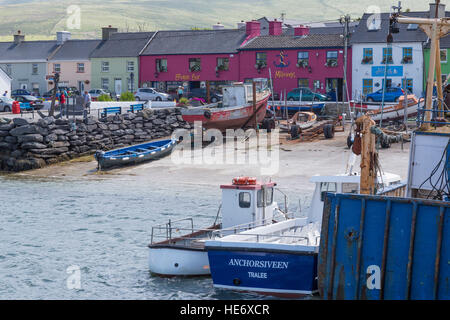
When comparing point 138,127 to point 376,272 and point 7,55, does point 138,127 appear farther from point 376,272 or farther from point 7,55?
point 7,55

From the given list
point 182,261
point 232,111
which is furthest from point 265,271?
point 232,111

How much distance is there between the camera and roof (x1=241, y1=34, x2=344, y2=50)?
199ft

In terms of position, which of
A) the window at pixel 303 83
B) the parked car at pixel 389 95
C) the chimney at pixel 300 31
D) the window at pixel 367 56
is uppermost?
the chimney at pixel 300 31

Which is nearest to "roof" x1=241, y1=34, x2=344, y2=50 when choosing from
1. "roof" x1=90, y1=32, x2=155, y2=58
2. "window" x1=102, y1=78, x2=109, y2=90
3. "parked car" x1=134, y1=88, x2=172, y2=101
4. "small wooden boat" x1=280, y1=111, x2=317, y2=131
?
"parked car" x1=134, y1=88, x2=172, y2=101

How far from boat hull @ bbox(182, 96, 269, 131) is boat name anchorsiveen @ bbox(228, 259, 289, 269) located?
2567 centimetres

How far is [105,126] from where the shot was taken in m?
43.2

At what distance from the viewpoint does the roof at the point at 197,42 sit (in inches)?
2581

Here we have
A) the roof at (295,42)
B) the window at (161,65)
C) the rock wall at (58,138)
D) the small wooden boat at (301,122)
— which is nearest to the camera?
the rock wall at (58,138)

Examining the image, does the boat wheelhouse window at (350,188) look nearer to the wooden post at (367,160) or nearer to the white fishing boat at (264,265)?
the wooden post at (367,160)

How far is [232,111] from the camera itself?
44656mm

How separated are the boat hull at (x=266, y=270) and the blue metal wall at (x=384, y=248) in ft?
3.84

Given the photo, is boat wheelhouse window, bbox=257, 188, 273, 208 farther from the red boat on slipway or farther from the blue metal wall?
the red boat on slipway

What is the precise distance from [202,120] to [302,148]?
6679 millimetres

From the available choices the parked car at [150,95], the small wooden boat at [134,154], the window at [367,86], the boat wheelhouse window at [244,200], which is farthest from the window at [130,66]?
the boat wheelhouse window at [244,200]
